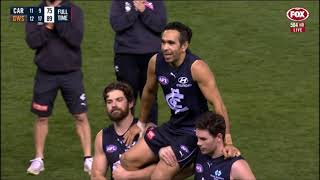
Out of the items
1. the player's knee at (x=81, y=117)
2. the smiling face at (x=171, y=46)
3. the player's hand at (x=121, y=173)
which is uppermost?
the smiling face at (x=171, y=46)

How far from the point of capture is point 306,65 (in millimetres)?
16672

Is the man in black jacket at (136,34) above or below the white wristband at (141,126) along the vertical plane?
above

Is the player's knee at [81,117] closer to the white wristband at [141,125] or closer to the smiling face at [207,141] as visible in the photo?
the white wristband at [141,125]

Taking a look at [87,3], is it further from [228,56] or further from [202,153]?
[202,153]

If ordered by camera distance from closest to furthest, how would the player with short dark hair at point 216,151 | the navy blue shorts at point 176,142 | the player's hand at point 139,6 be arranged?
the player with short dark hair at point 216,151 < the navy blue shorts at point 176,142 < the player's hand at point 139,6

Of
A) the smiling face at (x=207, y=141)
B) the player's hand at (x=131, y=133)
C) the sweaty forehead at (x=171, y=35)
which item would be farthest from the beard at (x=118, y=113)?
the smiling face at (x=207, y=141)

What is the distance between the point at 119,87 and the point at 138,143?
1.97 feet

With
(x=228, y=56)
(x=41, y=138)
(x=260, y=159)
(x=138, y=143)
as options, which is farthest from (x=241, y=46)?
(x=138, y=143)

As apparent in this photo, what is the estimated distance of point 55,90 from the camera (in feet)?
41.7

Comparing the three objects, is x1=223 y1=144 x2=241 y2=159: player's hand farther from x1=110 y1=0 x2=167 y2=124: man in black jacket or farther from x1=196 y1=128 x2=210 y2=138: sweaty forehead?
x1=110 y1=0 x2=167 y2=124: man in black jacket

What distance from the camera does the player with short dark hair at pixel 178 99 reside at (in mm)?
9646

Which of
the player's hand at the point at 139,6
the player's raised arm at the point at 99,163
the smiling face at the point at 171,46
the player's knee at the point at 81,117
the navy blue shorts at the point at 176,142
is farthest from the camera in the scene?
the player's knee at the point at 81,117

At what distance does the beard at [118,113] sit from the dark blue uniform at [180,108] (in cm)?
30

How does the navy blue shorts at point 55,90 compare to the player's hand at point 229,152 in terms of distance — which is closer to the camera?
the player's hand at point 229,152
